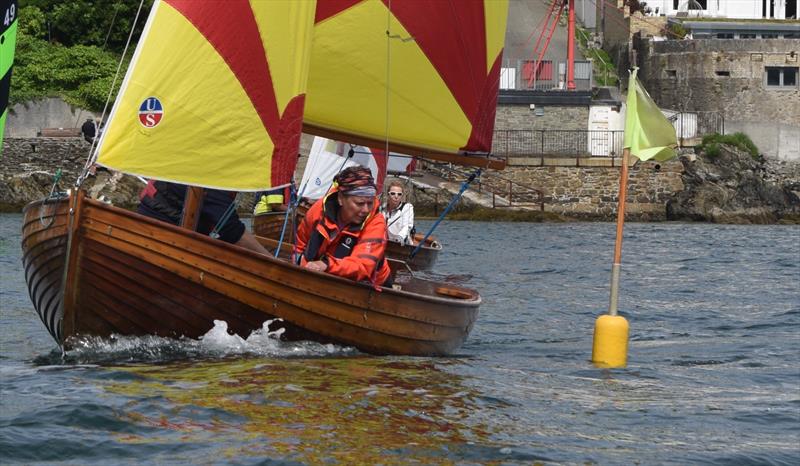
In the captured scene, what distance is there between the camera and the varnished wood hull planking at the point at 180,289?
11.2 metres

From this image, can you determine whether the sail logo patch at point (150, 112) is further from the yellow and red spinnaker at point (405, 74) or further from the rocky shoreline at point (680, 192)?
the rocky shoreline at point (680, 192)

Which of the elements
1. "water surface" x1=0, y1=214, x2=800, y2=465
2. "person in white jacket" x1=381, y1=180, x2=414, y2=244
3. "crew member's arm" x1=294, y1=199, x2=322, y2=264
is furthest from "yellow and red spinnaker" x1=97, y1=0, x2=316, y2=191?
"person in white jacket" x1=381, y1=180, x2=414, y2=244

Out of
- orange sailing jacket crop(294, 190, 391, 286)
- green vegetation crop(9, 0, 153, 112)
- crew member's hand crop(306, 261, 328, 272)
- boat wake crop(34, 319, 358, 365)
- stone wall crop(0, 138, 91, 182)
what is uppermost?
green vegetation crop(9, 0, 153, 112)

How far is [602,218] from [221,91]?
39.5 m

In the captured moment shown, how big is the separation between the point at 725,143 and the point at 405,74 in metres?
39.4

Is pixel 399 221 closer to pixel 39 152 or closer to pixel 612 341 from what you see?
pixel 612 341

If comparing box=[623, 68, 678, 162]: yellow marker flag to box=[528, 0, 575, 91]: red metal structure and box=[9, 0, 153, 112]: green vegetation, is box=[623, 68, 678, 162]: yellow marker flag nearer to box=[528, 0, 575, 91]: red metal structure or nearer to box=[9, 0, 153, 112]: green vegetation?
box=[9, 0, 153, 112]: green vegetation

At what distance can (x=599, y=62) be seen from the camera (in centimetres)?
5941

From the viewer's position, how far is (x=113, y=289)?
11.4 metres

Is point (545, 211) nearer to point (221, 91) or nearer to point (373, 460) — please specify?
point (221, 91)

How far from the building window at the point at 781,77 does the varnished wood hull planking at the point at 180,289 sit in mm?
48304

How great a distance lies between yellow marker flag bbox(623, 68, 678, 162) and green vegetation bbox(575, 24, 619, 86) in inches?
1698

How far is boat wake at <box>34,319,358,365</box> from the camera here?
11.5 meters

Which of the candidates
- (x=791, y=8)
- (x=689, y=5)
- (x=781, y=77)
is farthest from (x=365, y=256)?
(x=791, y=8)
